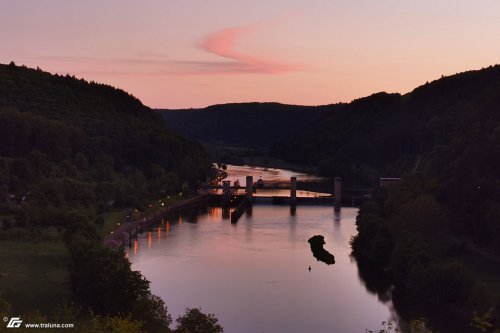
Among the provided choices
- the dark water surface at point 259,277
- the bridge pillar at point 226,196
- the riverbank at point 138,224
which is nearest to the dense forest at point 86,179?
the riverbank at point 138,224

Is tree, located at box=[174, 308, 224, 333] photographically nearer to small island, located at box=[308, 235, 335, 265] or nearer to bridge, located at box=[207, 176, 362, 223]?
small island, located at box=[308, 235, 335, 265]

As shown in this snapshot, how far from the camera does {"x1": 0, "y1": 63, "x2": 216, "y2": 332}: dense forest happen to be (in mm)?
47594

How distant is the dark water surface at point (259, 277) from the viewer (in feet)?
170

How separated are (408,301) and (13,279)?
30.4m

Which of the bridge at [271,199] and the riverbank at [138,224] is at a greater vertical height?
the bridge at [271,199]

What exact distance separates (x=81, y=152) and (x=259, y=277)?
85952 mm

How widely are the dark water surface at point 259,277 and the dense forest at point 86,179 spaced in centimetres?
526

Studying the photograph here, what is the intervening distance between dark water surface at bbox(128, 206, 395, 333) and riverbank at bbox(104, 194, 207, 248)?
190 centimetres

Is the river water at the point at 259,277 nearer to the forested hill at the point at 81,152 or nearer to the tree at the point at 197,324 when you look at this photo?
the tree at the point at 197,324

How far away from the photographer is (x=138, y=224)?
9694 cm

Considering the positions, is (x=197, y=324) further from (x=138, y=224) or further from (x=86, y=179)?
(x=86, y=179)

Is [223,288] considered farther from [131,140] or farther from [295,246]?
[131,140]

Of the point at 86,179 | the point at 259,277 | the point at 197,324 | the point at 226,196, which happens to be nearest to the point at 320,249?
the point at 197,324

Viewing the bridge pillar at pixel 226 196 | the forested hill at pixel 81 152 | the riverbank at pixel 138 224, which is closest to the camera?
the riverbank at pixel 138 224
